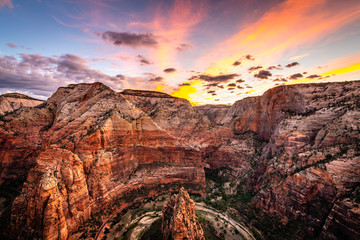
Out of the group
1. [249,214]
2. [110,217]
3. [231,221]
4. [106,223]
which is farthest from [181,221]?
[249,214]

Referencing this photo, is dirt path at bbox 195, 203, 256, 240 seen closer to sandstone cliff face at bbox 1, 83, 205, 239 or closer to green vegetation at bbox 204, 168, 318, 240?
green vegetation at bbox 204, 168, 318, 240

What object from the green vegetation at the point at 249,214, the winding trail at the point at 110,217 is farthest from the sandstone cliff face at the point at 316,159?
the winding trail at the point at 110,217

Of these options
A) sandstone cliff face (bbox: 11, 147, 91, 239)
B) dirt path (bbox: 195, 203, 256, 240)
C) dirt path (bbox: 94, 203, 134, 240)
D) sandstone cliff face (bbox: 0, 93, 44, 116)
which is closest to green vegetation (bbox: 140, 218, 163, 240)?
dirt path (bbox: 94, 203, 134, 240)

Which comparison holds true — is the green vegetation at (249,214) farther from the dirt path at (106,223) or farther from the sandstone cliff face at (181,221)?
the dirt path at (106,223)

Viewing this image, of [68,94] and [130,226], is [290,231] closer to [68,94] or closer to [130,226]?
[130,226]

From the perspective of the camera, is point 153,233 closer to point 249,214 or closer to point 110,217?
point 110,217

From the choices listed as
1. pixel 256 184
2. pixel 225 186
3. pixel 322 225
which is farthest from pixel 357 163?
pixel 225 186
